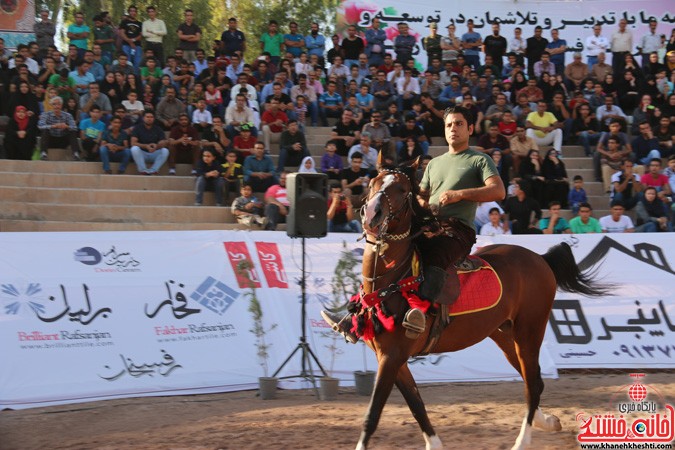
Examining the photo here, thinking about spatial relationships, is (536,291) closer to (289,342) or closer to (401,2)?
(289,342)

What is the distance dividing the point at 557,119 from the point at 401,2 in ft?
18.7

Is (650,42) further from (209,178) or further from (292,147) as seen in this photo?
(209,178)

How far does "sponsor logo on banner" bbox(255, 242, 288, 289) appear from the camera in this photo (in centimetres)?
1095

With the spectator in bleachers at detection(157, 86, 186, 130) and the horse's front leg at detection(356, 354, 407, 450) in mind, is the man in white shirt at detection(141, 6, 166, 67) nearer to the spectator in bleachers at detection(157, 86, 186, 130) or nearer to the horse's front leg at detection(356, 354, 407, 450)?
the spectator in bleachers at detection(157, 86, 186, 130)

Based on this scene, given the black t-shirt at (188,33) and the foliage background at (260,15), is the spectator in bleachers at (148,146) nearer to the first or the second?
the black t-shirt at (188,33)

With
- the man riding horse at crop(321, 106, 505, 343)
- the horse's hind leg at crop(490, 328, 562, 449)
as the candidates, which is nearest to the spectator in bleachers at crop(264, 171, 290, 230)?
the horse's hind leg at crop(490, 328, 562, 449)

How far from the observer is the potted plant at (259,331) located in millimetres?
9750

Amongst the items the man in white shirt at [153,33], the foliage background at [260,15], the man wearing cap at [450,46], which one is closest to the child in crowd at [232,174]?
the man in white shirt at [153,33]

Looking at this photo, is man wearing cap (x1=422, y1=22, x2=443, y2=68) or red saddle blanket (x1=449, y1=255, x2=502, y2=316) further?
man wearing cap (x1=422, y1=22, x2=443, y2=68)

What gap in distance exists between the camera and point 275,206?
50.1 feet

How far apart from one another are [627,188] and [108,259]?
1068 centimetres

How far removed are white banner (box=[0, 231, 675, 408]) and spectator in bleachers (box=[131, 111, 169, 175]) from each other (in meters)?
6.41

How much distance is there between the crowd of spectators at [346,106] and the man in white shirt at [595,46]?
0.17 ft

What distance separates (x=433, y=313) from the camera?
680 cm
